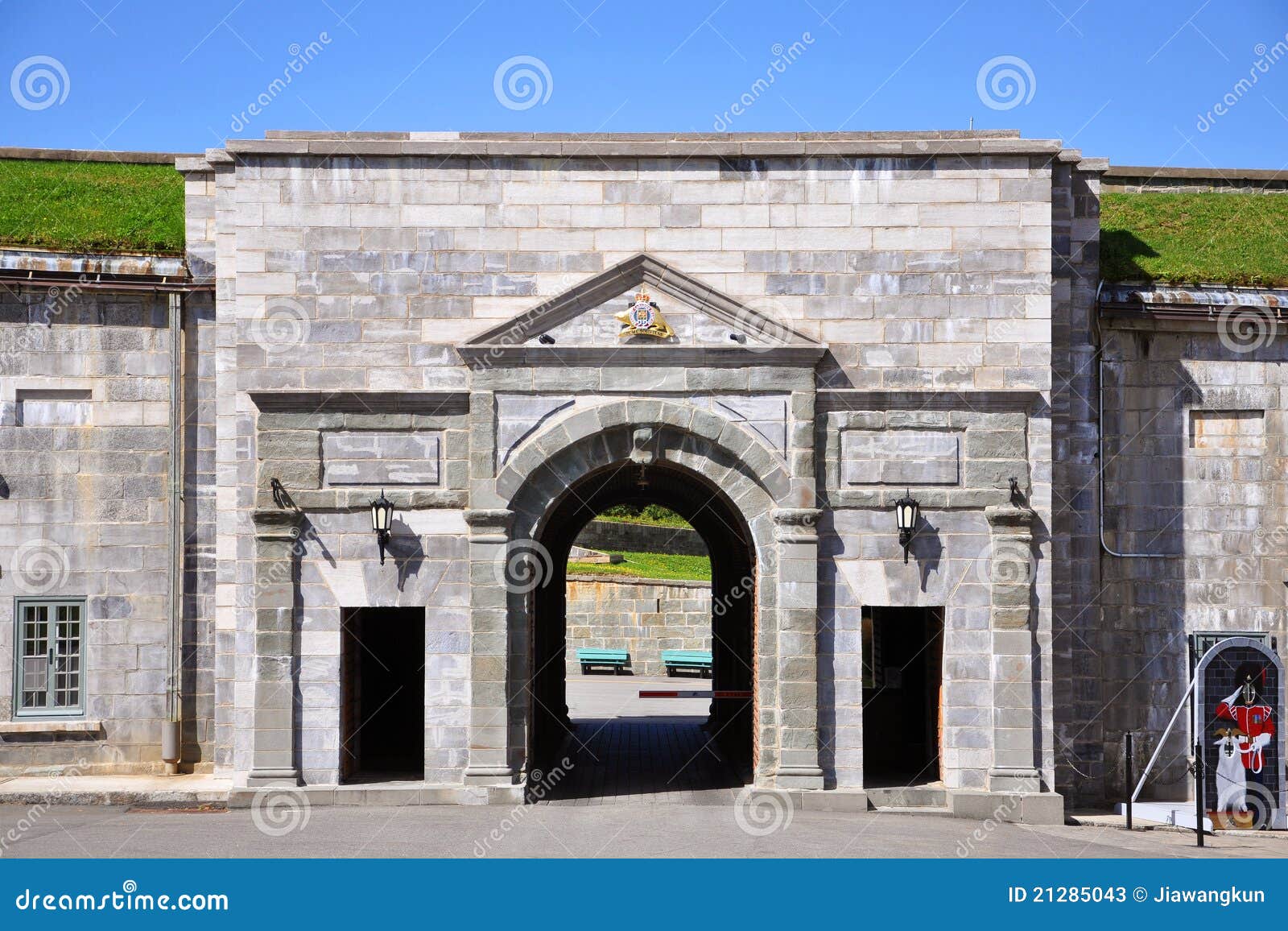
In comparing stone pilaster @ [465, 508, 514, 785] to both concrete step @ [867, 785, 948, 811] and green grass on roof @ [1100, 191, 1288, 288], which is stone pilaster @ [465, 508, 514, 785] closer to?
concrete step @ [867, 785, 948, 811]

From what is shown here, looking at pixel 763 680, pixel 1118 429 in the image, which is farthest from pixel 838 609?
pixel 1118 429

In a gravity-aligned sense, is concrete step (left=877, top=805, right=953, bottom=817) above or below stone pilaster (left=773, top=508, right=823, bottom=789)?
below

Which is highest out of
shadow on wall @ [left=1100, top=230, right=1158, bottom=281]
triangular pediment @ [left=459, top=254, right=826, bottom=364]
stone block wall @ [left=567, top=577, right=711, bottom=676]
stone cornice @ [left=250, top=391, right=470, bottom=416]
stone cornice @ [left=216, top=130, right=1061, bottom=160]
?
stone cornice @ [left=216, top=130, right=1061, bottom=160]

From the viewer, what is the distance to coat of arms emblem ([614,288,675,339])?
14.9 m

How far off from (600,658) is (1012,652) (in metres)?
18.2

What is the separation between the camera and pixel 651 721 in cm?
2367

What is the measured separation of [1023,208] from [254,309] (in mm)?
8952

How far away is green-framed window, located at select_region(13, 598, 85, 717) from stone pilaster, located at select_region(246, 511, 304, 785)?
10.8 feet

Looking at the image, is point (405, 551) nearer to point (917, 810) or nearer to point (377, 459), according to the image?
point (377, 459)

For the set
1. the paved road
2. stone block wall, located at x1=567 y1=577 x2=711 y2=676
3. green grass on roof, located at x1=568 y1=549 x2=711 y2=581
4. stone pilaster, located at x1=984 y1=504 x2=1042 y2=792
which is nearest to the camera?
the paved road

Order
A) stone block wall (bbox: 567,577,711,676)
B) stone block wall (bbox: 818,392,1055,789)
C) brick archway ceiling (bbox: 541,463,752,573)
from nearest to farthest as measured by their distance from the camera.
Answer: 1. stone block wall (bbox: 818,392,1055,789)
2. brick archway ceiling (bbox: 541,463,752,573)
3. stone block wall (bbox: 567,577,711,676)

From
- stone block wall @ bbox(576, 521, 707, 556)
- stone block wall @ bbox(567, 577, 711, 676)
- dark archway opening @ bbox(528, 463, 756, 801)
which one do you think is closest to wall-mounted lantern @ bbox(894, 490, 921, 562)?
dark archway opening @ bbox(528, 463, 756, 801)

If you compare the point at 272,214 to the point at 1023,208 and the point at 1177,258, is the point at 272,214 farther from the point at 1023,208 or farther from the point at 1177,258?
the point at 1177,258

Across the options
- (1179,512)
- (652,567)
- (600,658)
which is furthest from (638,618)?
(1179,512)
